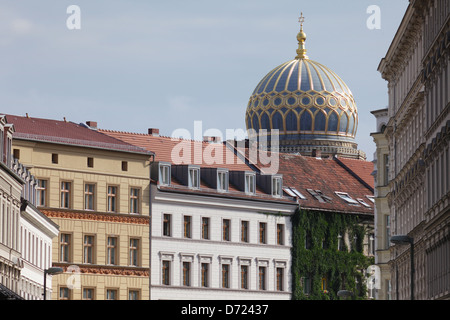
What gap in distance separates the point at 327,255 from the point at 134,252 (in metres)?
14.5

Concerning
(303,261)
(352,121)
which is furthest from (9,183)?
(352,121)

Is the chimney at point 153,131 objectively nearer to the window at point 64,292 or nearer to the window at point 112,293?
the window at point 112,293

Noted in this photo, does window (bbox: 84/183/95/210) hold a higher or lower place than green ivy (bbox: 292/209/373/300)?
higher

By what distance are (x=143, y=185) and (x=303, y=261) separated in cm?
1242

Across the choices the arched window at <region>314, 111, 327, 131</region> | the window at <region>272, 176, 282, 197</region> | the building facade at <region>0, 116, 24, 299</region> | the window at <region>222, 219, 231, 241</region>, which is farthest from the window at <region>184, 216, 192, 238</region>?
the arched window at <region>314, 111, 327, 131</region>

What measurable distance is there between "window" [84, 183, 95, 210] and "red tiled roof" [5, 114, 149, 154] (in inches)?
87.3

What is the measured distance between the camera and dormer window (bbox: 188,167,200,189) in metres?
93.1

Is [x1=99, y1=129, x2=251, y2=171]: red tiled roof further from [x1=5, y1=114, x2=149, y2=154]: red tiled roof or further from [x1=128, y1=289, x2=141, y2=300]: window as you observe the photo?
[x1=128, y1=289, x2=141, y2=300]: window

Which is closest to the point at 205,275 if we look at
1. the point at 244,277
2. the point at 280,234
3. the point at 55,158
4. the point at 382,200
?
the point at 244,277

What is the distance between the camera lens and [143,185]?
90.6 meters

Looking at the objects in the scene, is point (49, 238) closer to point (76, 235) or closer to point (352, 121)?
point (76, 235)

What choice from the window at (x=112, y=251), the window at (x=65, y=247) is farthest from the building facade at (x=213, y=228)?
the window at (x=65, y=247)

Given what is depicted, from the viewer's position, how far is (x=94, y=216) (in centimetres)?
8788

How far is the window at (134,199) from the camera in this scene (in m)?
90.0
